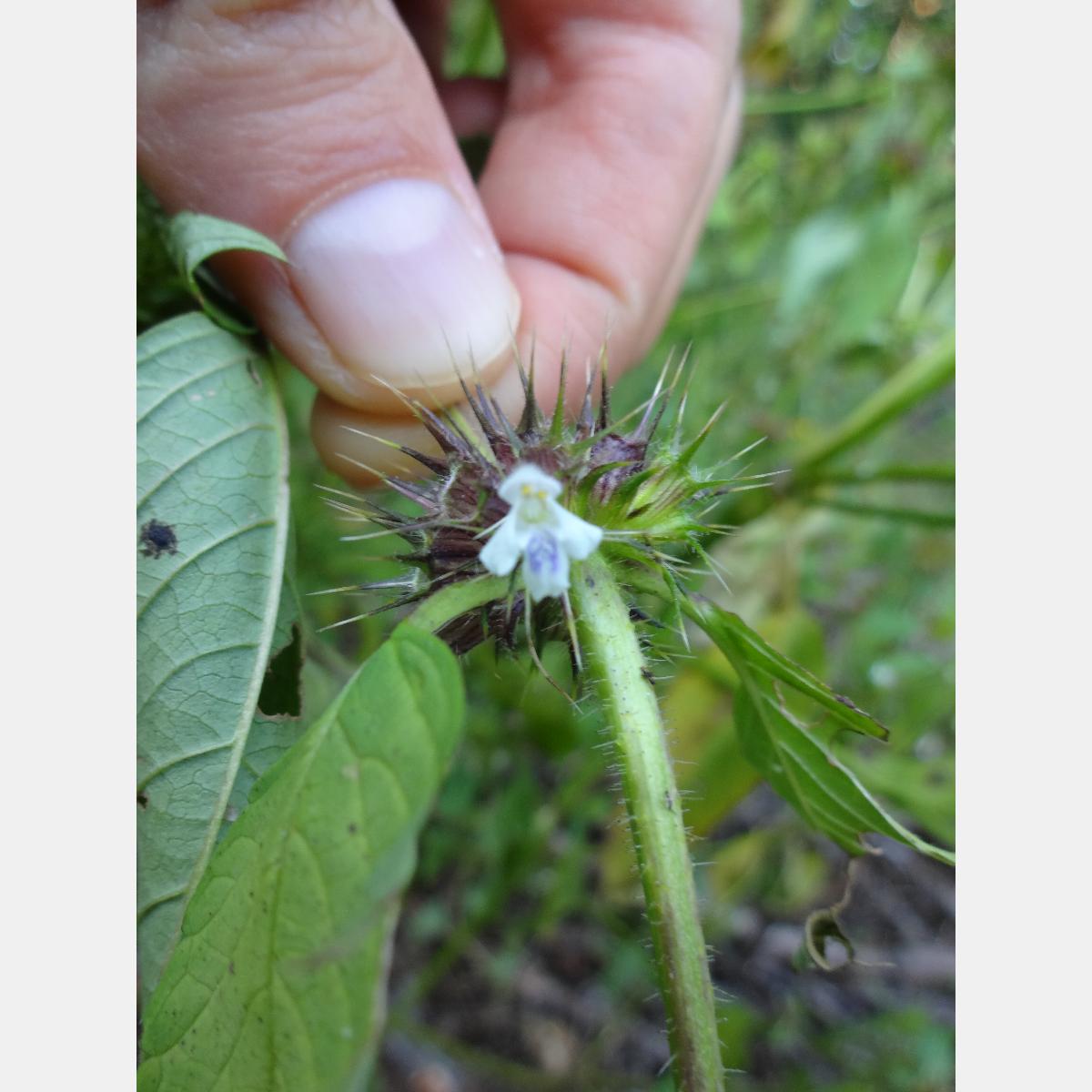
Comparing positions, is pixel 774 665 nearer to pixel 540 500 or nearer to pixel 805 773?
pixel 805 773

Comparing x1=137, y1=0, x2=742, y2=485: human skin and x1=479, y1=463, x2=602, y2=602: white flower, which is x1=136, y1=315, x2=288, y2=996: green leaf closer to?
x1=137, y1=0, x2=742, y2=485: human skin

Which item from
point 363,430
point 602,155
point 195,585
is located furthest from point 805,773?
point 602,155

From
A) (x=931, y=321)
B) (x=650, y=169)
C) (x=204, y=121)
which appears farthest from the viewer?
(x=931, y=321)

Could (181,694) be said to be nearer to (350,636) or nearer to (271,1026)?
(271,1026)

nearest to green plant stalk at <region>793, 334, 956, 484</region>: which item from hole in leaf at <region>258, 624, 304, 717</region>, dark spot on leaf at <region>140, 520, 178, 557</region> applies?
hole in leaf at <region>258, 624, 304, 717</region>

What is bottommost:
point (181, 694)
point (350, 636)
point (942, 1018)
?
point (942, 1018)

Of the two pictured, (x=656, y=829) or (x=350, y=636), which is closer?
(x=656, y=829)

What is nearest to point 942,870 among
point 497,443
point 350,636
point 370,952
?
point 350,636
